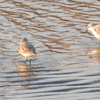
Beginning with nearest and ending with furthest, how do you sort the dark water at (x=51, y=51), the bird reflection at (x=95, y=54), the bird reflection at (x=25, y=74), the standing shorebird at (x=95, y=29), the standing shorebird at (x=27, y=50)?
the dark water at (x=51, y=51), the bird reflection at (x=25, y=74), the standing shorebird at (x=27, y=50), the bird reflection at (x=95, y=54), the standing shorebird at (x=95, y=29)

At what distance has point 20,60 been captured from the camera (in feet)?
39.3

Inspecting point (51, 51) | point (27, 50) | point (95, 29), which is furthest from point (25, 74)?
point (95, 29)

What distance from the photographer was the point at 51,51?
12.8 metres

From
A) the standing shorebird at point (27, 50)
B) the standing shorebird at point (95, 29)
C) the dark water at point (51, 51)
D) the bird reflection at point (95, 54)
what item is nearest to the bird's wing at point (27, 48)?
the standing shorebird at point (27, 50)

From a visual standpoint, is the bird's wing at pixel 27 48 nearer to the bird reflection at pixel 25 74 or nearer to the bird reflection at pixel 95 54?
the bird reflection at pixel 25 74

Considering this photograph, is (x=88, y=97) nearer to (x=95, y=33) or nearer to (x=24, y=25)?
(x=95, y=33)

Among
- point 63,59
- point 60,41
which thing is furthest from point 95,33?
point 63,59

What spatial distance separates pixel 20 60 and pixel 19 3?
8.15 m

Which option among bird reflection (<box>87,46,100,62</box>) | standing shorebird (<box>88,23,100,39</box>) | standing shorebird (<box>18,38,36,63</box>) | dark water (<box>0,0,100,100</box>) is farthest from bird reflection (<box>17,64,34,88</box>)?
standing shorebird (<box>88,23,100,39</box>)

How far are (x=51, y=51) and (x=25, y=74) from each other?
2535 mm

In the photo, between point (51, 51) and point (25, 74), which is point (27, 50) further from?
point (51, 51)

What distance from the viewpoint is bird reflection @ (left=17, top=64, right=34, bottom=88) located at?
9625 millimetres

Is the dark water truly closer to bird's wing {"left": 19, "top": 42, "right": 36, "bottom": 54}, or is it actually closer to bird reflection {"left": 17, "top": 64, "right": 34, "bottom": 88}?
bird reflection {"left": 17, "top": 64, "right": 34, "bottom": 88}

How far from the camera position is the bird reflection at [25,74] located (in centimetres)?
962
